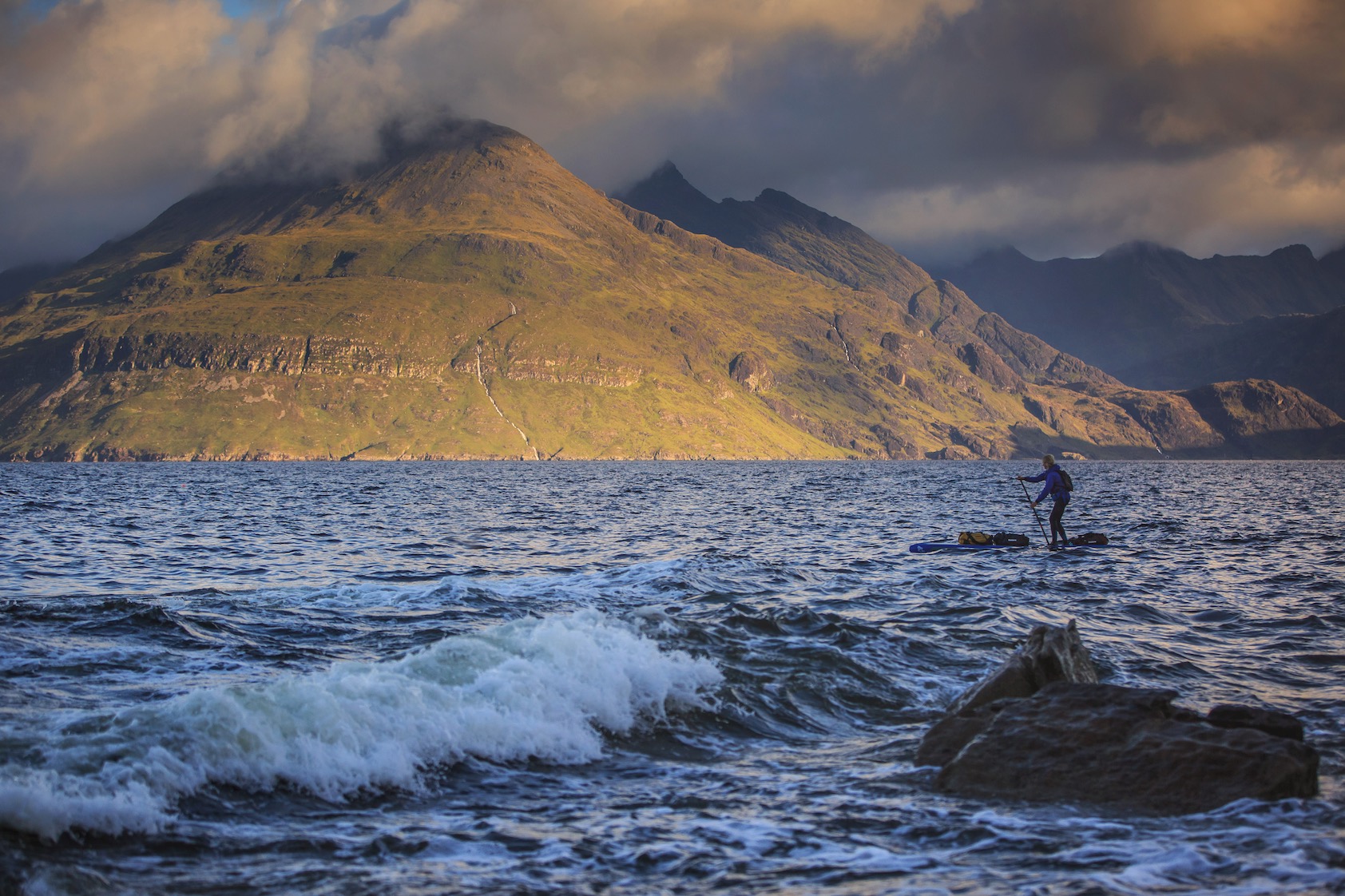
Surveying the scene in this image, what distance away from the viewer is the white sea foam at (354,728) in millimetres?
9742

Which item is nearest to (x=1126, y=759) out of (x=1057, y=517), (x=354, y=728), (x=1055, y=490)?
(x=354, y=728)

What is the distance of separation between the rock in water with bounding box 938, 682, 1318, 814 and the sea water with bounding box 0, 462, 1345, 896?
362 mm

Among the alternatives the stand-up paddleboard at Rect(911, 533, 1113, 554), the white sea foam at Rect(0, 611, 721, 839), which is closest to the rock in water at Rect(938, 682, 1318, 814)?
the white sea foam at Rect(0, 611, 721, 839)

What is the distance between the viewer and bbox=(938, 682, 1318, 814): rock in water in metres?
10.4

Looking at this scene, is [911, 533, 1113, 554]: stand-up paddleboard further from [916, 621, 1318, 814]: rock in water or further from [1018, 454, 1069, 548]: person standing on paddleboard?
[916, 621, 1318, 814]: rock in water

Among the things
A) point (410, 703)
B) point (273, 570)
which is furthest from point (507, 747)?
point (273, 570)

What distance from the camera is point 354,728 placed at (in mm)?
11805

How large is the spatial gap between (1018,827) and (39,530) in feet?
166

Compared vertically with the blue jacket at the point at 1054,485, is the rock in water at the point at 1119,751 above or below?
below

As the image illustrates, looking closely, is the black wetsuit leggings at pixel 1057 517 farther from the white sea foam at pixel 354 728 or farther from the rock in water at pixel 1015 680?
the white sea foam at pixel 354 728

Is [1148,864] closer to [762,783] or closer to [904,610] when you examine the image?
[762,783]

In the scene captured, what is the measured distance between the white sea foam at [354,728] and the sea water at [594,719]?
45 mm

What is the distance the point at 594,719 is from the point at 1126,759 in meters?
7.29

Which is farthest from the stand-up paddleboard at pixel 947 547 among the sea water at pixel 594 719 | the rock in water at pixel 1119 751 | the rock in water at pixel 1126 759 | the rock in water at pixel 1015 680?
the rock in water at pixel 1126 759
